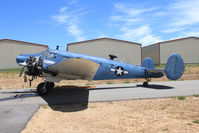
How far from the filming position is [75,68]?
7.97 m

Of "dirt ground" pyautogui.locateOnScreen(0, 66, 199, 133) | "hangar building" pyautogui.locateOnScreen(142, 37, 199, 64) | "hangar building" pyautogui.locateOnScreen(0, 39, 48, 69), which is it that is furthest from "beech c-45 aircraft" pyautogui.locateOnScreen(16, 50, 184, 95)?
"hangar building" pyautogui.locateOnScreen(142, 37, 199, 64)

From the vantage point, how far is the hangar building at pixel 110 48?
31.8m

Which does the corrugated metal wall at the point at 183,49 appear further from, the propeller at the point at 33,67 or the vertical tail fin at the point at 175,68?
the propeller at the point at 33,67

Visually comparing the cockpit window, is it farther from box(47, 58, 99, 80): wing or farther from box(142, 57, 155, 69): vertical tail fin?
box(142, 57, 155, 69): vertical tail fin

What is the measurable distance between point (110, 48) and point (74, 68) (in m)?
25.8

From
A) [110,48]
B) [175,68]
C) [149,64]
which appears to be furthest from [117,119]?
[110,48]

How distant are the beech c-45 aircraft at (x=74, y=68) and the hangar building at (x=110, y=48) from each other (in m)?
20.1

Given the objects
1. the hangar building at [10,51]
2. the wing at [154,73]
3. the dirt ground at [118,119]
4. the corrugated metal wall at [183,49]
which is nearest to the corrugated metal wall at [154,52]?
the corrugated metal wall at [183,49]

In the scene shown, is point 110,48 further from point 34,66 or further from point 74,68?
point 74,68

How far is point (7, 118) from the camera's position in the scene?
199 inches

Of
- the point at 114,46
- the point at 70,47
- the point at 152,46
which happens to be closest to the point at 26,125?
the point at 70,47

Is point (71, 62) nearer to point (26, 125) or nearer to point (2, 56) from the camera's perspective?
point (26, 125)

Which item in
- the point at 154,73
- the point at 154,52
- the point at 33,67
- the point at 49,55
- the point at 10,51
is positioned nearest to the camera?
the point at 33,67

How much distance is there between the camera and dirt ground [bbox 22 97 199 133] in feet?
13.9
